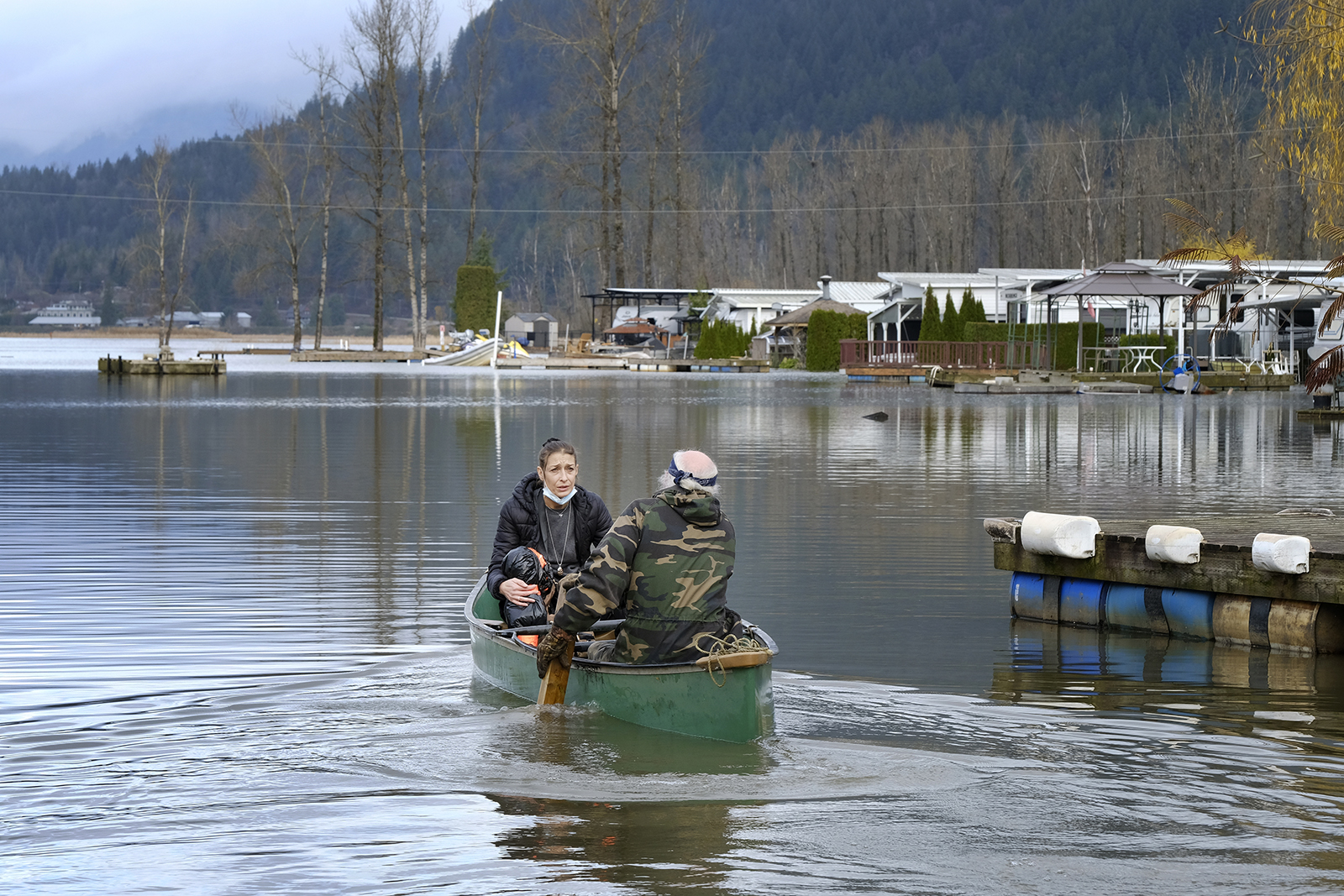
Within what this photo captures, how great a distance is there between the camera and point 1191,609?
448 inches

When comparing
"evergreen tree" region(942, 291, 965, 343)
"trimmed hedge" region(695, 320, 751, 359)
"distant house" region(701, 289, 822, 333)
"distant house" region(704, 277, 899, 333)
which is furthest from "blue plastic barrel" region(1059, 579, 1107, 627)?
"distant house" region(701, 289, 822, 333)

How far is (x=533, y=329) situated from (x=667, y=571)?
11451cm

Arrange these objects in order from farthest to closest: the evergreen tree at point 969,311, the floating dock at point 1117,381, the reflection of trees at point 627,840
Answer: the evergreen tree at point 969,311, the floating dock at point 1117,381, the reflection of trees at point 627,840

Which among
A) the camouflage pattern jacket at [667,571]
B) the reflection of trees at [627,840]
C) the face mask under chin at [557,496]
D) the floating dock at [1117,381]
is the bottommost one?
the reflection of trees at [627,840]

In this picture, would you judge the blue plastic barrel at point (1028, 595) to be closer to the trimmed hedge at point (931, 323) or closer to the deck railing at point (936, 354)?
the deck railing at point (936, 354)

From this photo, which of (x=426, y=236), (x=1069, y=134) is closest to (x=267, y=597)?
(x=426, y=236)

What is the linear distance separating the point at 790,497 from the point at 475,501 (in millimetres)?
4027

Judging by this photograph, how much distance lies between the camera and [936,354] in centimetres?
6378

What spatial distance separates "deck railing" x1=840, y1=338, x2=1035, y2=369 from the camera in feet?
198

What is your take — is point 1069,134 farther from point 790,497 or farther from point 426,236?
point 790,497

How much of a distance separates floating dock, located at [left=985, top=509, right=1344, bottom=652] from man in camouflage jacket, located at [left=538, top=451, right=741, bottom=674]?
14.3 feet

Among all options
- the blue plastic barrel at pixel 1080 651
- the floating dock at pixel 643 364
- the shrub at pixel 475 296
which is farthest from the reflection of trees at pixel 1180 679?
the shrub at pixel 475 296

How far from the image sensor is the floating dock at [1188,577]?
10656 millimetres

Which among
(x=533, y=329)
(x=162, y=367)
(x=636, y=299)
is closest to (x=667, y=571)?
(x=162, y=367)
